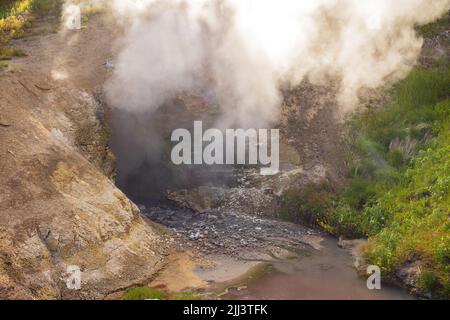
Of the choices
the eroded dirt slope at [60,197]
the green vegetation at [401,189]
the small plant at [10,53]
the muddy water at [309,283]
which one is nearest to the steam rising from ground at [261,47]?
the green vegetation at [401,189]

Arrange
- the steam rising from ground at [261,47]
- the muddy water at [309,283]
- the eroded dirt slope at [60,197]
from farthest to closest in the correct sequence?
the steam rising from ground at [261,47]
the muddy water at [309,283]
the eroded dirt slope at [60,197]

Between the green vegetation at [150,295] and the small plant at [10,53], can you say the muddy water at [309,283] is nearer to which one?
the green vegetation at [150,295]

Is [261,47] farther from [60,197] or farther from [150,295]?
[150,295]

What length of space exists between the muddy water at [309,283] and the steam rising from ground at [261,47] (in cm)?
665

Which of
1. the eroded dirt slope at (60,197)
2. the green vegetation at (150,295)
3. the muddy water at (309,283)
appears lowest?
the green vegetation at (150,295)

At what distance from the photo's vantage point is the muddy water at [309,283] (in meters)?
13.0

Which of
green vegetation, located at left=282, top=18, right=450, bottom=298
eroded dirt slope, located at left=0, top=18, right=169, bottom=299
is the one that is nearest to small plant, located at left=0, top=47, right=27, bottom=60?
eroded dirt slope, located at left=0, top=18, right=169, bottom=299

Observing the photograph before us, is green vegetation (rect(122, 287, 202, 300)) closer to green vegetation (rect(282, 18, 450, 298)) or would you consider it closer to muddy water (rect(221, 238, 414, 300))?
muddy water (rect(221, 238, 414, 300))

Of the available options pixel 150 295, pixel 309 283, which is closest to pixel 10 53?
pixel 150 295

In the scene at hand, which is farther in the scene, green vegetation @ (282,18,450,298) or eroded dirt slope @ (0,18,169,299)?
green vegetation @ (282,18,450,298)

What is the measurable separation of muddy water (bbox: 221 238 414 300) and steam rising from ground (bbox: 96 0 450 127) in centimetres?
665

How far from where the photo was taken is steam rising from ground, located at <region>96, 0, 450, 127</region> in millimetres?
19906

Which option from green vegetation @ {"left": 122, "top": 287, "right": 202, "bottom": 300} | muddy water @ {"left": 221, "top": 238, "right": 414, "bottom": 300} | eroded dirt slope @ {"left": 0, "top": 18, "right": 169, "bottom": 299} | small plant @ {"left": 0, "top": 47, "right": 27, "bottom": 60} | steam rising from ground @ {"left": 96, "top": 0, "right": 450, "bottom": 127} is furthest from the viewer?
steam rising from ground @ {"left": 96, "top": 0, "right": 450, "bottom": 127}
